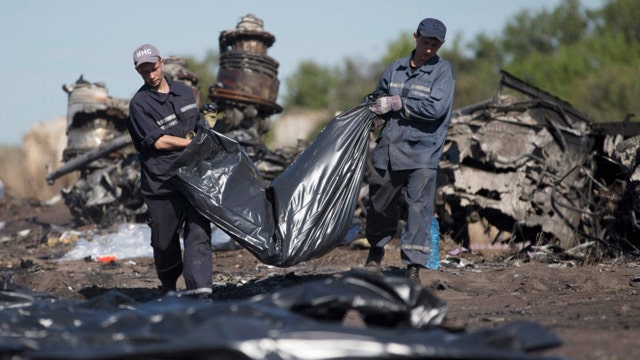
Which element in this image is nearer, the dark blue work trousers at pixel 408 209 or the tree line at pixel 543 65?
the dark blue work trousers at pixel 408 209

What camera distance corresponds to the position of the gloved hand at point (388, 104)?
6988mm

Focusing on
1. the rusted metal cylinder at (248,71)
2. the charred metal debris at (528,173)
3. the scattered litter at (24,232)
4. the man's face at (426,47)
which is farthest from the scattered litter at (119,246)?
the man's face at (426,47)

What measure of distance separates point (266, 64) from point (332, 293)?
9.30m

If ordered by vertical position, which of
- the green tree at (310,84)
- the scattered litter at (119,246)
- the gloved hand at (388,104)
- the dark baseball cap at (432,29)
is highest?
the green tree at (310,84)

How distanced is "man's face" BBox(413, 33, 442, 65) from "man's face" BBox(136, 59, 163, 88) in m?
2.08

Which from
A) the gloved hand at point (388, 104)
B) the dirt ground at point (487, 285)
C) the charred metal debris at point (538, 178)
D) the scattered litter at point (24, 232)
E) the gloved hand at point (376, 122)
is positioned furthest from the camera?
the scattered litter at point (24, 232)

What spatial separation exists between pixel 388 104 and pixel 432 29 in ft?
2.21

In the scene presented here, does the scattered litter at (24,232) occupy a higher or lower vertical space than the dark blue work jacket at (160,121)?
lower

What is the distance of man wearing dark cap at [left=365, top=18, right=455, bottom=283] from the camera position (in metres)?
6.89

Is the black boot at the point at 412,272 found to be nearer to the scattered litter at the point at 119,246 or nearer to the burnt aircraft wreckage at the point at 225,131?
the scattered litter at the point at 119,246

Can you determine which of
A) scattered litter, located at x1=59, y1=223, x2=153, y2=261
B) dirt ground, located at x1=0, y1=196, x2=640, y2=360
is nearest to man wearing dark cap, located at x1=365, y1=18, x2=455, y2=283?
dirt ground, located at x1=0, y1=196, x2=640, y2=360

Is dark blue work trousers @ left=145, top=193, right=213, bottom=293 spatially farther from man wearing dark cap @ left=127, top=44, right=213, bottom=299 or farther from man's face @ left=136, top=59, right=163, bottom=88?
man's face @ left=136, top=59, right=163, bottom=88

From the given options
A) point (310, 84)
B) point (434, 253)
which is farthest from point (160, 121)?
point (310, 84)

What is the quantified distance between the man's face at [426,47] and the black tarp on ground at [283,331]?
3049 mm
